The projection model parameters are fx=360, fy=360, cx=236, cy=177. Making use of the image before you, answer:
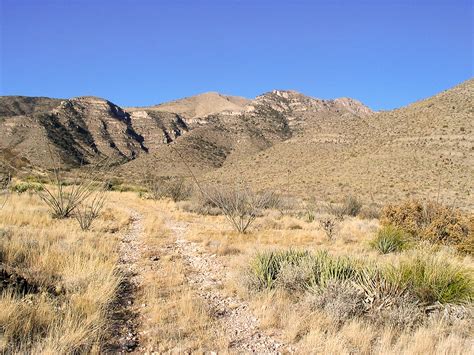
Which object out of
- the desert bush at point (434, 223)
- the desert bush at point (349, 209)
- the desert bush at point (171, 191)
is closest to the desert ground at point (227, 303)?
the desert bush at point (434, 223)

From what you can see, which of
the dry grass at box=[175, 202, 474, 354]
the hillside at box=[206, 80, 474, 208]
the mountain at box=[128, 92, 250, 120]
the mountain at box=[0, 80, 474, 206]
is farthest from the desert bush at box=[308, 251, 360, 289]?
the mountain at box=[128, 92, 250, 120]

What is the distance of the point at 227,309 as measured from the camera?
5.24 m

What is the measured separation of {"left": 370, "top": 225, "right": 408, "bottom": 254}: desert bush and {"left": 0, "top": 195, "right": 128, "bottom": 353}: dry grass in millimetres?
7315

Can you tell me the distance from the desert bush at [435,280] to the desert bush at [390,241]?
182 inches

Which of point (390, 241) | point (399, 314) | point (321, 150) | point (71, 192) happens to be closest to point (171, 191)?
point (71, 192)

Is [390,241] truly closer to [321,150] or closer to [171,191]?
[171,191]

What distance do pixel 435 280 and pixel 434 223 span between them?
21.2ft

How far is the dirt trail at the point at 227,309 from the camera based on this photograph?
13.4 ft

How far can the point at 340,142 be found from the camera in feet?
159

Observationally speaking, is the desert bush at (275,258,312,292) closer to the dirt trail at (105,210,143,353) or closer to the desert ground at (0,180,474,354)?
the desert ground at (0,180,474,354)

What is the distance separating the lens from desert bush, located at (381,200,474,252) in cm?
1052

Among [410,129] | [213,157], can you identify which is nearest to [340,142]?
[410,129]

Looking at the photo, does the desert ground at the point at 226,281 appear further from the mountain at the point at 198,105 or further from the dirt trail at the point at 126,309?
the mountain at the point at 198,105

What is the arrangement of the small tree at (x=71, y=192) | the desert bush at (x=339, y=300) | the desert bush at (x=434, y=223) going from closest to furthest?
the desert bush at (x=339, y=300)
the desert bush at (x=434, y=223)
the small tree at (x=71, y=192)
